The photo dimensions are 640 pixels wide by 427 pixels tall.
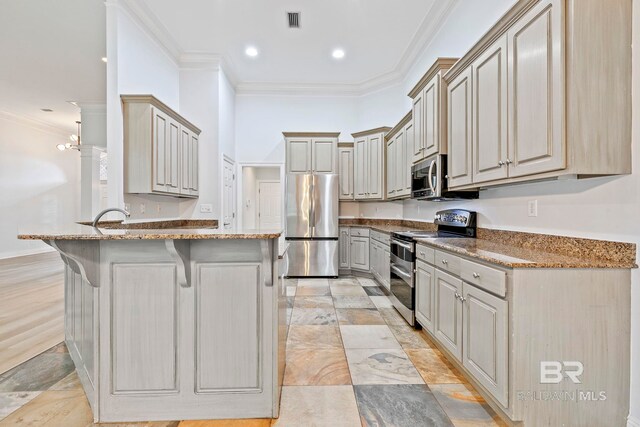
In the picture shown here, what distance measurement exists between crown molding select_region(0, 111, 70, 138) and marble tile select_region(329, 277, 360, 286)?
797cm

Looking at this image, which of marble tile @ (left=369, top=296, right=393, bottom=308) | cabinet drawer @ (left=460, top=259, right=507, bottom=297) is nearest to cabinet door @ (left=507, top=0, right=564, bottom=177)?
cabinet drawer @ (left=460, top=259, right=507, bottom=297)

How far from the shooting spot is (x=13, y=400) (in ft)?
6.42

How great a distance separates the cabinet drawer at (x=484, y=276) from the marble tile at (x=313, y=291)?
255 cm

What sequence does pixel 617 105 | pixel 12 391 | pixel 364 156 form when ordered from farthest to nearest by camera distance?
pixel 364 156, pixel 12 391, pixel 617 105

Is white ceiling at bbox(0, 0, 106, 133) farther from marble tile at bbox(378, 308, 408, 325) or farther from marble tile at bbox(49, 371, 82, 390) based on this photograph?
marble tile at bbox(378, 308, 408, 325)

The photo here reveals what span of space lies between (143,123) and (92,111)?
3970mm

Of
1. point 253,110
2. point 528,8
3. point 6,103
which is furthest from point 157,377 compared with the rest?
point 6,103

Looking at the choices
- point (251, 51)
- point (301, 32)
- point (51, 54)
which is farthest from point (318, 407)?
point (51, 54)

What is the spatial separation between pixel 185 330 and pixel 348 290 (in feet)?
9.92

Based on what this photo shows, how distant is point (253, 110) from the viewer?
592cm

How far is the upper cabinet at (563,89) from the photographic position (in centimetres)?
153

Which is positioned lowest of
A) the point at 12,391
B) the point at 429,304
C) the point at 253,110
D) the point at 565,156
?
the point at 12,391

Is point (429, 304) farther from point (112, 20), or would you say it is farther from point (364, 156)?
point (112, 20)

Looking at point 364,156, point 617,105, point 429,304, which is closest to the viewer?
point 617,105
